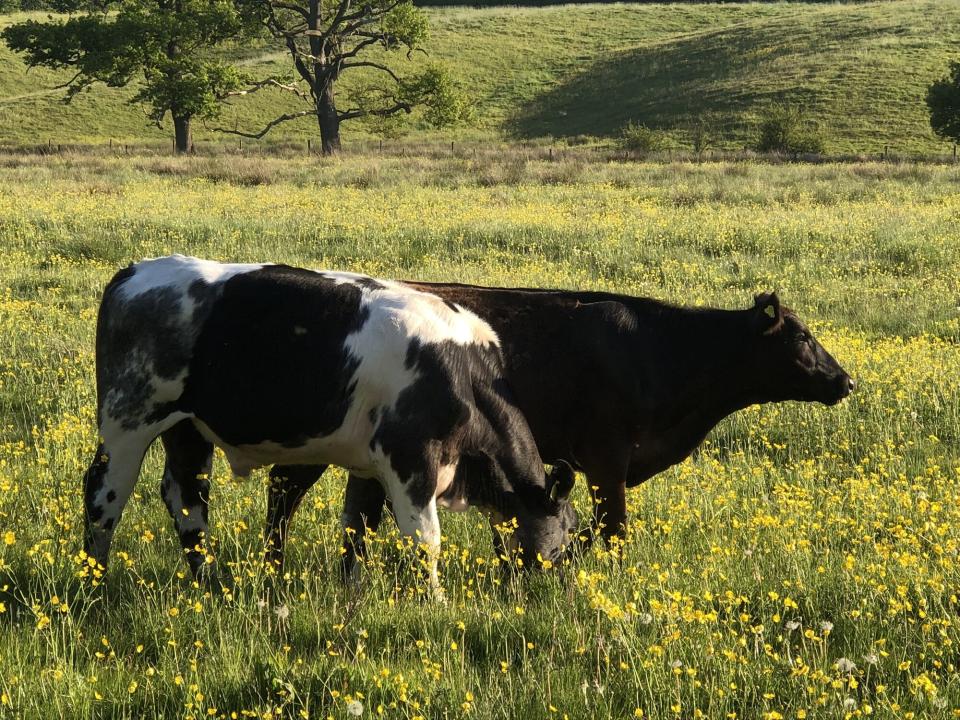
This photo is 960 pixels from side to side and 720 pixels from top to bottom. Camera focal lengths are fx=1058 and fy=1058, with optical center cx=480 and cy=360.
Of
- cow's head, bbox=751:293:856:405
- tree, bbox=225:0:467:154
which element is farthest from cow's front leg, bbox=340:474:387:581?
tree, bbox=225:0:467:154

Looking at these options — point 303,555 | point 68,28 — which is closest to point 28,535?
point 303,555

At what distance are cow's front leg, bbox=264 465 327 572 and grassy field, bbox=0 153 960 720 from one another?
13cm

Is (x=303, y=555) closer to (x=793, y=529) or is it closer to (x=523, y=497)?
(x=523, y=497)

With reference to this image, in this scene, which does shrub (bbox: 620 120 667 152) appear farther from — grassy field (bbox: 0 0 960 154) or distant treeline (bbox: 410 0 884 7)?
distant treeline (bbox: 410 0 884 7)

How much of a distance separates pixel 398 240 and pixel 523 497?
1341 centimetres

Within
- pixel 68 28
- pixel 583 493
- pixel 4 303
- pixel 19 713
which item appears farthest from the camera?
pixel 68 28

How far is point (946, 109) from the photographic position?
48.8 m

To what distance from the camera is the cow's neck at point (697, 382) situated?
6.71 metres

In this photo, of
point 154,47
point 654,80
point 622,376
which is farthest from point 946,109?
point 622,376

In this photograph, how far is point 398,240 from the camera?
60.3 ft

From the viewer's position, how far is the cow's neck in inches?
264

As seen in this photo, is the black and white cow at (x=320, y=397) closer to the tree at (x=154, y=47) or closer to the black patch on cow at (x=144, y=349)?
the black patch on cow at (x=144, y=349)

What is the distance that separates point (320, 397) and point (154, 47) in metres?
42.6

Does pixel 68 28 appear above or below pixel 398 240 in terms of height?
above
